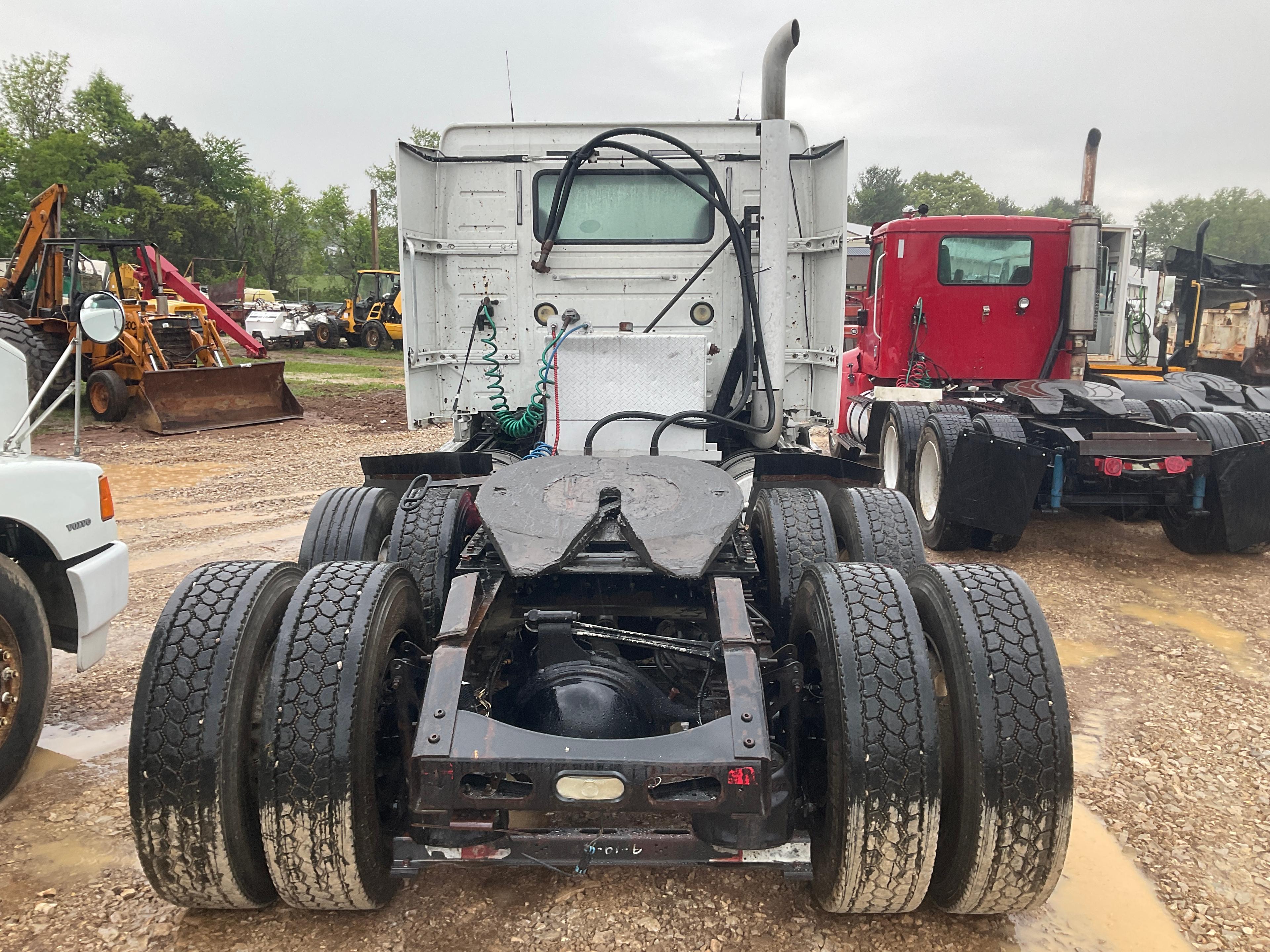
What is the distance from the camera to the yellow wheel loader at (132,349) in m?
12.8

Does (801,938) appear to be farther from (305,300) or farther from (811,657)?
(305,300)

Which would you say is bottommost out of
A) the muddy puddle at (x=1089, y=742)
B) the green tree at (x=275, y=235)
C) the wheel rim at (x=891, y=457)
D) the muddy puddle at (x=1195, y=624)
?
the muddy puddle at (x=1089, y=742)

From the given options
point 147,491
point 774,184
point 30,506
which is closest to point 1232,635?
point 774,184

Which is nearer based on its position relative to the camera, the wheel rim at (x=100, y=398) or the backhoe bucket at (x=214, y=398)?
the backhoe bucket at (x=214, y=398)

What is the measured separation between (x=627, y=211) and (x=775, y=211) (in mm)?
985

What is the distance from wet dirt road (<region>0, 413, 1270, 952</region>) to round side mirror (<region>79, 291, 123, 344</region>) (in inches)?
68.0

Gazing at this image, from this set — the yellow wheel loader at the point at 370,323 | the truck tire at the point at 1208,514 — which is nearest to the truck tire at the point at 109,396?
the truck tire at the point at 1208,514

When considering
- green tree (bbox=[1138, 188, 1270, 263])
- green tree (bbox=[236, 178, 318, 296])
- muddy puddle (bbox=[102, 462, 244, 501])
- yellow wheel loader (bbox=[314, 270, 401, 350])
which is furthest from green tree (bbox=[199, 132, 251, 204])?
green tree (bbox=[1138, 188, 1270, 263])

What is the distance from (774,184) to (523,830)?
13.2 ft

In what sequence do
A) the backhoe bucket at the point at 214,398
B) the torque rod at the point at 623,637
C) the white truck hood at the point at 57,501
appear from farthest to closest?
the backhoe bucket at the point at 214,398 < the white truck hood at the point at 57,501 < the torque rod at the point at 623,637

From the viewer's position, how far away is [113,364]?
44.7 feet

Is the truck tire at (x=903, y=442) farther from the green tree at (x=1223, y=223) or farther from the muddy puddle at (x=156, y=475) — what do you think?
A: the green tree at (x=1223, y=223)

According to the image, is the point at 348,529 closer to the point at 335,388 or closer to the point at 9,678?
the point at 9,678

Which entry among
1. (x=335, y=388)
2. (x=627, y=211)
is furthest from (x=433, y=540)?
(x=335, y=388)
